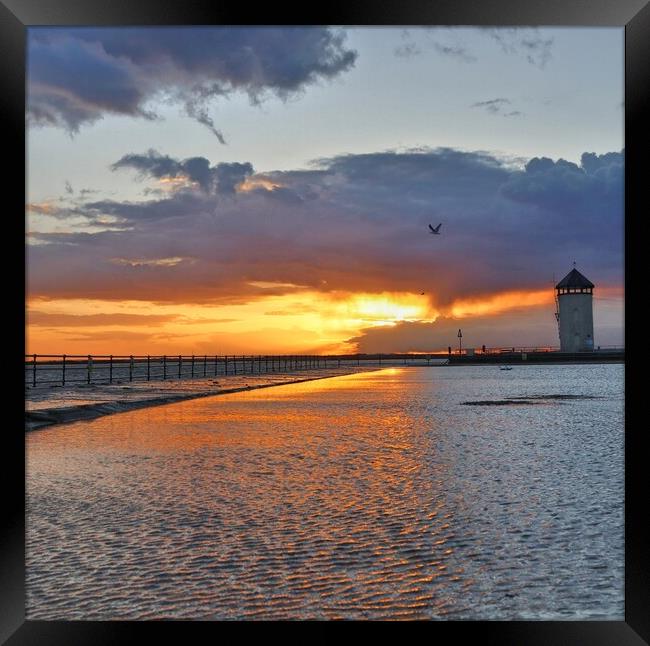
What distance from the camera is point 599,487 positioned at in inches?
297

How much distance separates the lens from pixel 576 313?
99.4 meters

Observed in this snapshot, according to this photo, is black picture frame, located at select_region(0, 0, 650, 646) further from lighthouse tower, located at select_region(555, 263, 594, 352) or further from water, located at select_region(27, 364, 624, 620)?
lighthouse tower, located at select_region(555, 263, 594, 352)

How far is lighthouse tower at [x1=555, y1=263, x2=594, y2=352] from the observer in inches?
3846

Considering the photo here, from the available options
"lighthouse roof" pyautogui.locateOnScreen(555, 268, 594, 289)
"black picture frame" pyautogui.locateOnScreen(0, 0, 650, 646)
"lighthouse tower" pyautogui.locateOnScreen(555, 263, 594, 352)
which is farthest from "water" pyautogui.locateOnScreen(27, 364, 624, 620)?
"lighthouse roof" pyautogui.locateOnScreen(555, 268, 594, 289)

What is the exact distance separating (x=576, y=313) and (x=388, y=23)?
3927 inches

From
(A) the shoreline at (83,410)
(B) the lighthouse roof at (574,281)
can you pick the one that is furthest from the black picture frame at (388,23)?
(B) the lighthouse roof at (574,281)

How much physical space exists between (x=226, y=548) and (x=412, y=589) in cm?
141

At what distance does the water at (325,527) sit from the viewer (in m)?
4.18

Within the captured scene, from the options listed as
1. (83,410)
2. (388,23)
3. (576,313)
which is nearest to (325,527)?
(388,23)

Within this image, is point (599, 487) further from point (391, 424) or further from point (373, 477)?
point (391, 424)

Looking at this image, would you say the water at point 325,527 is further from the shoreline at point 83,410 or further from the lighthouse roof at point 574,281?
the lighthouse roof at point 574,281

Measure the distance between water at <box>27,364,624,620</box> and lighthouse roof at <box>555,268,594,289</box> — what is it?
92103 millimetres

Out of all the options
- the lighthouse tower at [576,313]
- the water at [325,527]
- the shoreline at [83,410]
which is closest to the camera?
the water at [325,527]

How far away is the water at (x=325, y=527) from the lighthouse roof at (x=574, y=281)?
92.1 metres
